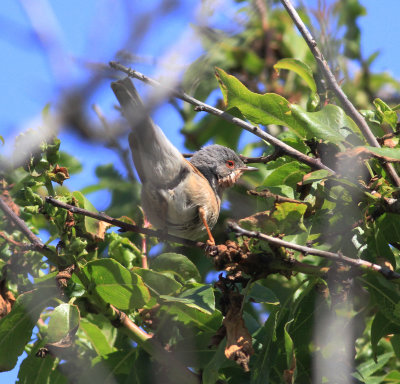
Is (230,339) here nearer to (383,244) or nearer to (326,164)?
(383,244)

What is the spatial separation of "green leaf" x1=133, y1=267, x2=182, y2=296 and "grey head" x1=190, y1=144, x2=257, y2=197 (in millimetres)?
1712

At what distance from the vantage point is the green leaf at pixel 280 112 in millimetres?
3180

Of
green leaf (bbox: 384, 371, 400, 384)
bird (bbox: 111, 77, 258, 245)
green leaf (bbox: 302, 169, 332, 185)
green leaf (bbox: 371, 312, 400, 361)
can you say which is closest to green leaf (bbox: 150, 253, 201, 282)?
bird (bbox: 111, 77, 258, 245)

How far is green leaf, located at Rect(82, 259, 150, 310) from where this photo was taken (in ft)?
9.61

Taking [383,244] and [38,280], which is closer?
[383,244]

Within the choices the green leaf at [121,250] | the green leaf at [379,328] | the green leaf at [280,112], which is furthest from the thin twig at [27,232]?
the green leaf at [379,328]

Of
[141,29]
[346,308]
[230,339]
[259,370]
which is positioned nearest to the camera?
[141,29]

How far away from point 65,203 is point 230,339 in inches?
41.4

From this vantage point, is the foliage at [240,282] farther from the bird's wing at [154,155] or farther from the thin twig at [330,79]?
the bird's wing at [154,155]

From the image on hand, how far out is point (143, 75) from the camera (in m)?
2.91

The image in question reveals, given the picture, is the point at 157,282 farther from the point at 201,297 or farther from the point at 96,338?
the point at 96,338

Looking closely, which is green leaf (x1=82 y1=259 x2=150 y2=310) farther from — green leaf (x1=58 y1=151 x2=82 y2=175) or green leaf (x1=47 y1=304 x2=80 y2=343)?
green leaf (x1=58 y1=151 x2=82 y2=175)

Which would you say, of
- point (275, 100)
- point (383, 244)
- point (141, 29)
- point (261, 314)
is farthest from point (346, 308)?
point (141, 29)

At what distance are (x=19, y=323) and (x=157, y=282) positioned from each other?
Result: 80 centimetres
